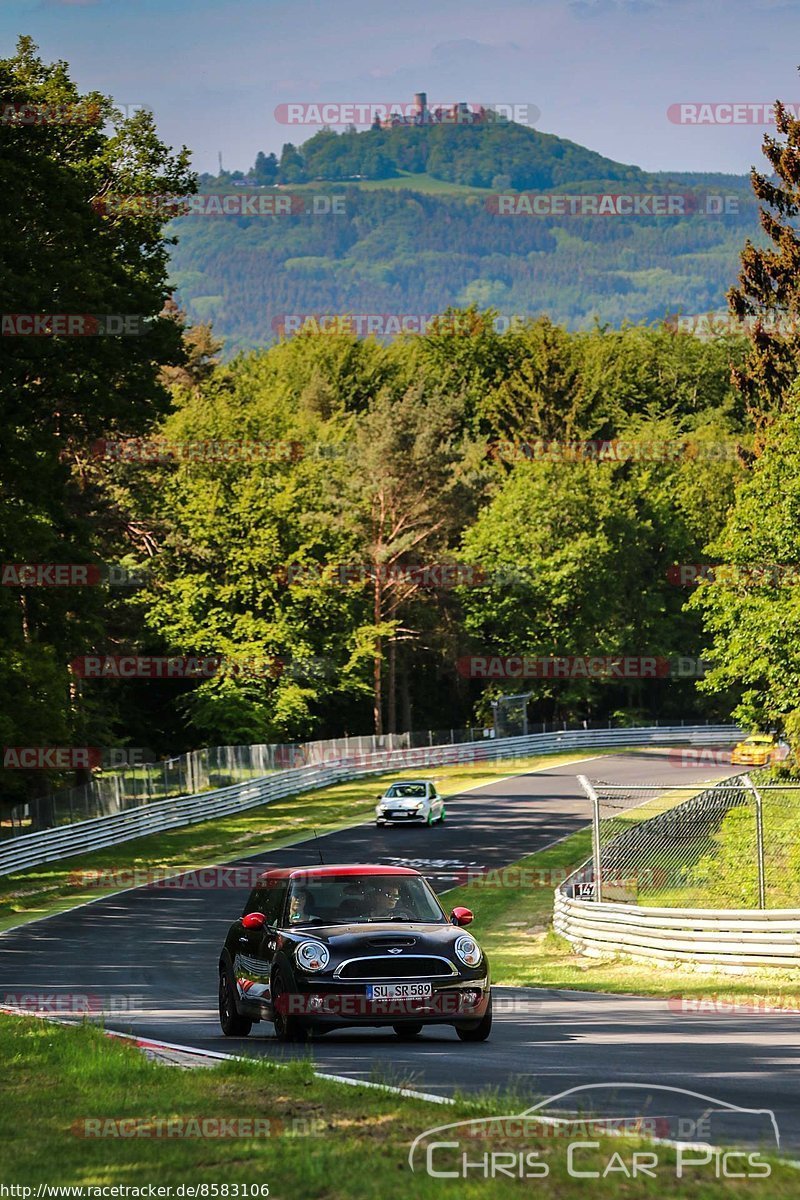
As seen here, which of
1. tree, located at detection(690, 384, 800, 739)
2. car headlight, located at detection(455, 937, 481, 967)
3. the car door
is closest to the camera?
car headlight, located at detection(455, 937, 481, 967)

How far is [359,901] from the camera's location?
45.9 ft

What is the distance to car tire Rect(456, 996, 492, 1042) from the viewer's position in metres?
13.4

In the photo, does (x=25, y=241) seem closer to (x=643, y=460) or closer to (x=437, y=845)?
(x=437, y=845)

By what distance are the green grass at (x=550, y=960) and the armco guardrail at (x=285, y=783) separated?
12.0 m

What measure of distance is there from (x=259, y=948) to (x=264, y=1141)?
232 inches

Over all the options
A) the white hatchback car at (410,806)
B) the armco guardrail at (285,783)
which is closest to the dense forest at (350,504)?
the armco guardrail at (285,783)

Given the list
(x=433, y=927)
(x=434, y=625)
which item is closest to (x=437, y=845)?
(x=433, y=927)

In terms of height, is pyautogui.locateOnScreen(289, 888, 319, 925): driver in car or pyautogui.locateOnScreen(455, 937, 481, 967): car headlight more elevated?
pyautogui.locateOnScreen(289, 888, 319, 925): driver in car

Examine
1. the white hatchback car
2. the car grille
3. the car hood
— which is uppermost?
the car hood

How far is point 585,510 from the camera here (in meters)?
91.0

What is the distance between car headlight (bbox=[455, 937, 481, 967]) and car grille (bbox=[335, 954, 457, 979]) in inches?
7.2

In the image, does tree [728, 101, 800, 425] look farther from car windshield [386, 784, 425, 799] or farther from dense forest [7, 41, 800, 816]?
car windshield [386, 784, 425, 799]

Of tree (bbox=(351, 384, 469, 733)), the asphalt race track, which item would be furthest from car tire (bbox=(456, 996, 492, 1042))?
tree (bbox=(351, 384, 469, 733))

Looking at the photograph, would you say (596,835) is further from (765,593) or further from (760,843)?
(765,593)
